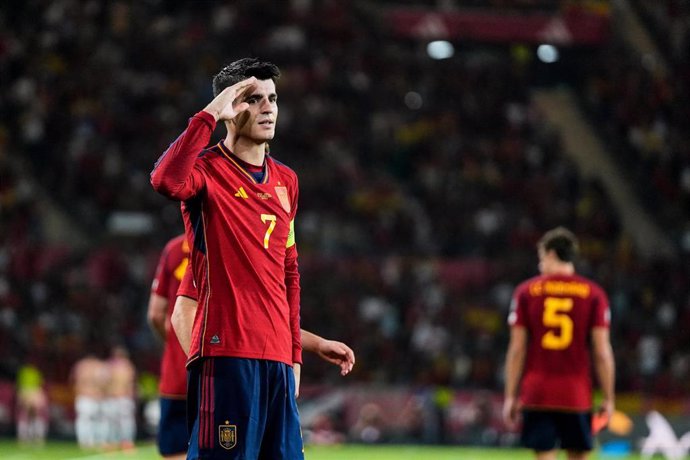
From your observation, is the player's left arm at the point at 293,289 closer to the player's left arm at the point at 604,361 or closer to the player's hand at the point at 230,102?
the player's hand at the point at 230,102

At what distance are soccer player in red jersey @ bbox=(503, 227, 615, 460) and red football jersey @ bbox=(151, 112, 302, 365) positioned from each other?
4.84 metres

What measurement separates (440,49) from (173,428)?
24689mm

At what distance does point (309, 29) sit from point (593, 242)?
8.27 meters

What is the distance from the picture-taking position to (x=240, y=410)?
5.32m

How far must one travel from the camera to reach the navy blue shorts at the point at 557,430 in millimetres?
10109

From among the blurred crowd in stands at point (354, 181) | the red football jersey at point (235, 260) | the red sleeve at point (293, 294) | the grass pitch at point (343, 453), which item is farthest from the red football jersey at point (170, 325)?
the blurred crowd in stands at point (354, 181)

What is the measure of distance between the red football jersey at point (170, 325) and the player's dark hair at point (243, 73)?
3097mm

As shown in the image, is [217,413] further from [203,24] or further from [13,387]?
[203,24]

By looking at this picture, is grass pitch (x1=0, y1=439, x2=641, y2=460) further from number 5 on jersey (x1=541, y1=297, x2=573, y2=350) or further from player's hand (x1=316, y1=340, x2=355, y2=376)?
player's hand (x1=316, y1=340, x2=355, y2=376)

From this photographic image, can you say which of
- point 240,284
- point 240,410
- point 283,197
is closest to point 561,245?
point 283,197

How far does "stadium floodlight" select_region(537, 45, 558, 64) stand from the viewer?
32938 millimetres

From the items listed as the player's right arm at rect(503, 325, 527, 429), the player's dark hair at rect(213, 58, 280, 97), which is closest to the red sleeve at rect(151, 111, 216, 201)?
the player's dark hair at rect(213, 58, 280, 97)

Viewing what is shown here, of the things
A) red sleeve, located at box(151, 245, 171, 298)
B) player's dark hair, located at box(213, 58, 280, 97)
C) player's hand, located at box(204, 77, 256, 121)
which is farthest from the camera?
red sleeve, located at box(151, 245, 171, 298)

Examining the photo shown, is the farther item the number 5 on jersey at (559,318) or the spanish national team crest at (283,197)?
the number 5 on jersey at (559,318)
